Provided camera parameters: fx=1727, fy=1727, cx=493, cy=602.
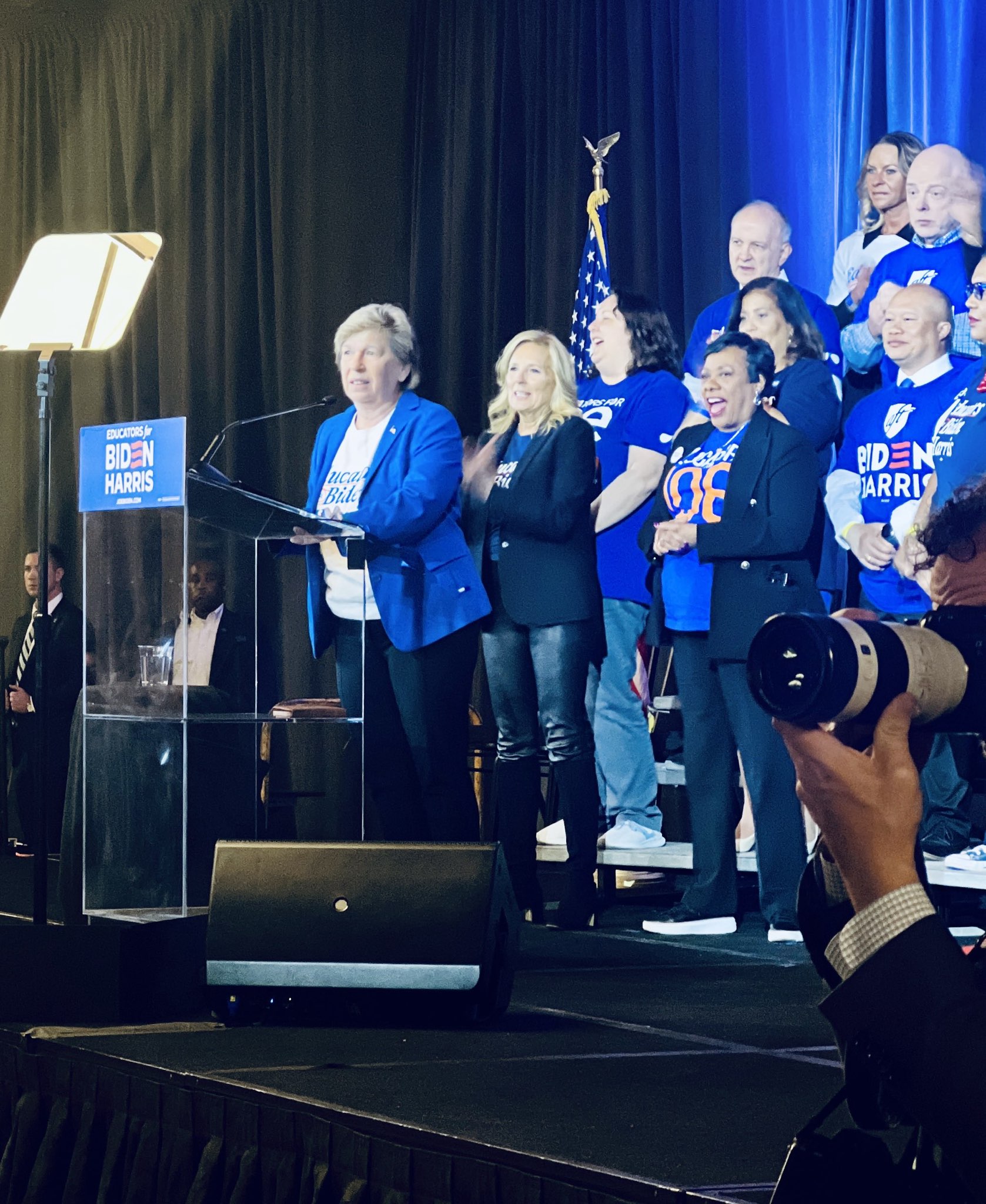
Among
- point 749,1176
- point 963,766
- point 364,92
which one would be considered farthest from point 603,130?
point 749,1176

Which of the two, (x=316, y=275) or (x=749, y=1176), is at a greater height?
(x=316, y=275)

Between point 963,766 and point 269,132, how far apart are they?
3.71 metres

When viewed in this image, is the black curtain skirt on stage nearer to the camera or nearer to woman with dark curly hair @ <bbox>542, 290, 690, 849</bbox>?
the camera

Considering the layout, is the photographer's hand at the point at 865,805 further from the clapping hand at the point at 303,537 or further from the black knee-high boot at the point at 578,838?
the black knee-high boot at the point at 578,838

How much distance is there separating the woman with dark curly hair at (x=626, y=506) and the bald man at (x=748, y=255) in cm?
8

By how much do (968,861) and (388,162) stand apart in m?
3.44

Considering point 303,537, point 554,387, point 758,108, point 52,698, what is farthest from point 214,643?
point 52,698

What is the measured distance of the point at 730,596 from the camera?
353cm

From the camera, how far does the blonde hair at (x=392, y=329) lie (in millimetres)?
4004

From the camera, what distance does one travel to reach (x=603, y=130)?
507 cm

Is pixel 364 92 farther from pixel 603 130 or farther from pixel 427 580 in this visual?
pixel 427 580

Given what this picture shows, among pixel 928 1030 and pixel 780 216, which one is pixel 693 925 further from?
pixel 928 1030

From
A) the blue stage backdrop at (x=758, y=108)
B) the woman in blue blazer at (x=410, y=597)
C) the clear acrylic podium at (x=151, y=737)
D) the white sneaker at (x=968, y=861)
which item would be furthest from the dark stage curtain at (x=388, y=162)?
the white sneaker at (x=968, y=861)

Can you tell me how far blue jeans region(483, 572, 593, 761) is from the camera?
151 inches
